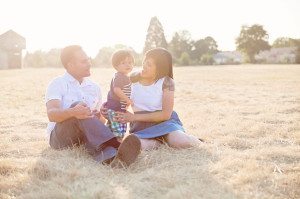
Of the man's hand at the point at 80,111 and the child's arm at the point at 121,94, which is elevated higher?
the child's arm at the point at 121,94

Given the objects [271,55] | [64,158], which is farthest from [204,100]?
[271,55]

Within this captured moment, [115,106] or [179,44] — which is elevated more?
[179,44]

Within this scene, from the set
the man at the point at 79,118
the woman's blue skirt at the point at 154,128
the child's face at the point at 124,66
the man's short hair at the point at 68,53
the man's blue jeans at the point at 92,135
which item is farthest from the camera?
the child's face at the point at 124,66

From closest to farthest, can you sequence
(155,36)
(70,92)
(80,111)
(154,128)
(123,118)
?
1. (80,111)
2. (70,92)
3. (123,118)
4. (154,128)
5. (155,36)

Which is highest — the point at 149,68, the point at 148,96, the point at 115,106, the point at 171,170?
the point at 149,68

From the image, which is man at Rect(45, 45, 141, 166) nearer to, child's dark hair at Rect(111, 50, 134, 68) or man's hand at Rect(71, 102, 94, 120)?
man's hand at Rect(71, 102, 94, 120)

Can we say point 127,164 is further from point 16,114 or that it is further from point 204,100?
point 204,100

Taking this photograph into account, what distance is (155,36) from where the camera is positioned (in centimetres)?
5556

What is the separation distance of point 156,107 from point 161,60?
617 millimetres

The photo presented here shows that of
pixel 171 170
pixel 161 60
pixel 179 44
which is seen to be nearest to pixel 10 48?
pixel 179 44

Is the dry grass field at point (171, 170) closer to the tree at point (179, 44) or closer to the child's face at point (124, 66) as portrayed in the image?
the child's face at point (124, 66)

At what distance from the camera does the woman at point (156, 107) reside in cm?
361

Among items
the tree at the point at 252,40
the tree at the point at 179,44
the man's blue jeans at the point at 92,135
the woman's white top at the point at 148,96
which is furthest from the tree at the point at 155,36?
the man's blue jeans at the point at 92,135

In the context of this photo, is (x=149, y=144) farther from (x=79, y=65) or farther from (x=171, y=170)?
(x=79, y=65)
